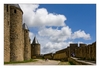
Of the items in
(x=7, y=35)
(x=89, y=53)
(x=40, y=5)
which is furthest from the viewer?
(x=7, y=35)

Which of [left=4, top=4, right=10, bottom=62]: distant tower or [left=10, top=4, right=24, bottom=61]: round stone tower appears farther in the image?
[left=10, top=4, right=24, bottom=61]: round stone tower

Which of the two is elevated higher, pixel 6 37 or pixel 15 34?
pixel 15 34

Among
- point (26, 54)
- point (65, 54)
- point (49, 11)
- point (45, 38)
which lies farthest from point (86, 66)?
point (26, 54)

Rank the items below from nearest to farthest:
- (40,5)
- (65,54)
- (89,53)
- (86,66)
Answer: (86,66) → (40,5) → (89,53) → (65,54)

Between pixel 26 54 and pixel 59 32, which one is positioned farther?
pixel 26 54

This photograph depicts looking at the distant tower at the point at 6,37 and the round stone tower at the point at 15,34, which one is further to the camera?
the round stone tower at the point at 15,34

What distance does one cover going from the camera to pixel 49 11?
11.4 m

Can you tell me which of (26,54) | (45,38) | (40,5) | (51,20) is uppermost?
(40,5)

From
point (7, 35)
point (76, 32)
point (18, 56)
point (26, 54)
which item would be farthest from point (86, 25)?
point (26, 54)

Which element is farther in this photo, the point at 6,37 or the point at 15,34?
the point at 15,34

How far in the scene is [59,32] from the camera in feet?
38.0

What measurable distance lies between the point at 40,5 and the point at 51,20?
100cm

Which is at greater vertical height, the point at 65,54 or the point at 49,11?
the point at 49,11

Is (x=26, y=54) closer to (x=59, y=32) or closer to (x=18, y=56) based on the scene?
(x=18, y=56)
